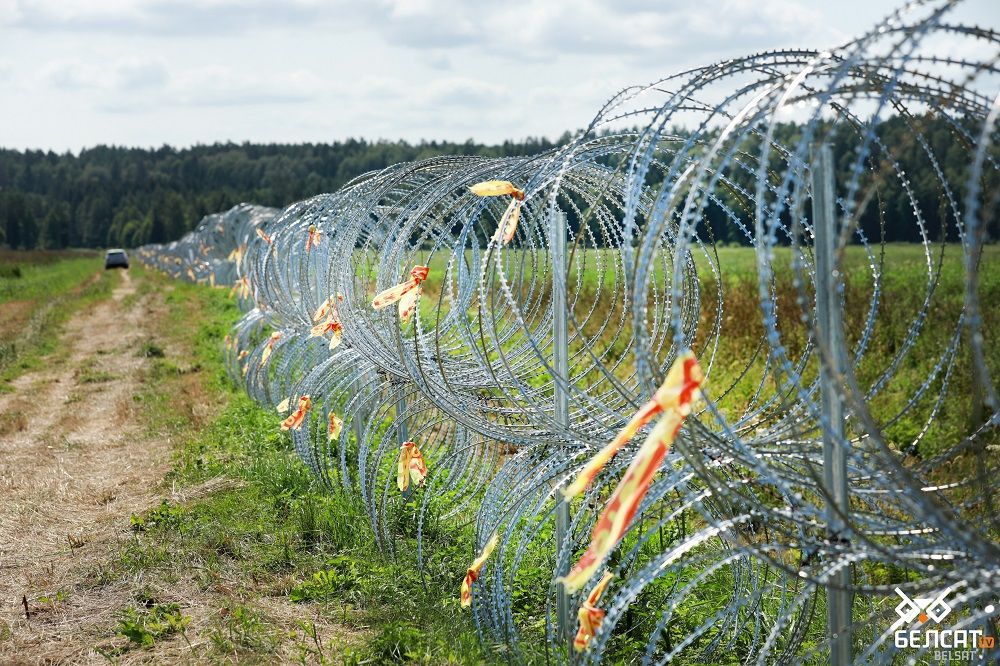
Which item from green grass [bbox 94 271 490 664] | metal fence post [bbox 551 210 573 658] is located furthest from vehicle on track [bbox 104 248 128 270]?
metal fence post [bbox 551 210 573 658]

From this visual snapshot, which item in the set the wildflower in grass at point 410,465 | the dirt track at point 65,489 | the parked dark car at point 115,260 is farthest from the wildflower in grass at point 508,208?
the parked dark car at point 115,260

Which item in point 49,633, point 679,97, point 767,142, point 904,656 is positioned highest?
point 679,97

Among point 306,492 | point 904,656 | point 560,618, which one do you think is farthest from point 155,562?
point 904,656

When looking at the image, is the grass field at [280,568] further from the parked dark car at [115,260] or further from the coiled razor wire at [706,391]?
the parked dark car at [115,260]

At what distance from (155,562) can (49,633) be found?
0.91 meters

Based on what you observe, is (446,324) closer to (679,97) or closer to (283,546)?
(283,546)

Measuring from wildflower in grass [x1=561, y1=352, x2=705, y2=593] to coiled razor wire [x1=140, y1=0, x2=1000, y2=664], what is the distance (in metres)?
0.10

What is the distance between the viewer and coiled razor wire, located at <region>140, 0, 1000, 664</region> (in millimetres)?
2340

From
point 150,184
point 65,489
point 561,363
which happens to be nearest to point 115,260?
point 65,489

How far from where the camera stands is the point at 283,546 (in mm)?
6027

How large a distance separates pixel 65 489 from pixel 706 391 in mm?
6158

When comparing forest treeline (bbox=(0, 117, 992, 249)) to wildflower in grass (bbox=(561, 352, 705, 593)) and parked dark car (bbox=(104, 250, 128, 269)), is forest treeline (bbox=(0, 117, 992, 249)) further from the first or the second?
wildflower in grass (bbox=(561, 352, 705, 593))

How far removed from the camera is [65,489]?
7770 mm

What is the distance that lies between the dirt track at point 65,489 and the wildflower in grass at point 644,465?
11.3ft
